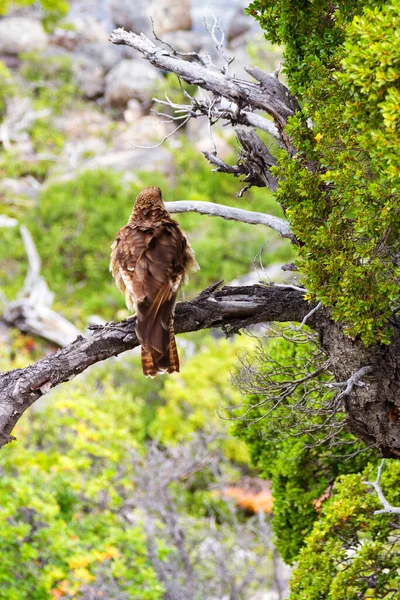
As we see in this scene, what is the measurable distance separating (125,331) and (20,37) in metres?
34.0

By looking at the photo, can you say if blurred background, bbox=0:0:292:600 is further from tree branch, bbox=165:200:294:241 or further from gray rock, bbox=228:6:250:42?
tree branch, bbox=165:200:294:241

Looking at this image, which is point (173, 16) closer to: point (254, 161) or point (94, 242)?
point (94, 242)

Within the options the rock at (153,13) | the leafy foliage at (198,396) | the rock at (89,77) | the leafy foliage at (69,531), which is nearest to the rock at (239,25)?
the rock at (153,13)

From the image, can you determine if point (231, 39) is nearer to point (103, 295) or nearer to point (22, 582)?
point (103, 295)

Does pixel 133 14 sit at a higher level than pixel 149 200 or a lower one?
higher

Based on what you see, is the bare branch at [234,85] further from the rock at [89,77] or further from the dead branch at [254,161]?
the rock at [89,77]

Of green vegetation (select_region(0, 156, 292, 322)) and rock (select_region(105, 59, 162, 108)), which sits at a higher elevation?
rock (select_region(105, 59, 162, 108))

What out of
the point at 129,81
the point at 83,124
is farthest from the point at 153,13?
the point at 83,124

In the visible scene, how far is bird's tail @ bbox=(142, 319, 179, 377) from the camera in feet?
14.6

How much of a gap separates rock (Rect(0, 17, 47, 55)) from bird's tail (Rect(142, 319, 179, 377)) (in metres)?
33.2

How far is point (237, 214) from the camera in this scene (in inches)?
202

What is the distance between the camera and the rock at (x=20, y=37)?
35.4 m

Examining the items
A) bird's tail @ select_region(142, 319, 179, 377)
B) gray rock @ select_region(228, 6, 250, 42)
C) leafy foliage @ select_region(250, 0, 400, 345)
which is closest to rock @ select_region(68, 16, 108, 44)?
gray rock @ select_region(228, 6, 250, 42)

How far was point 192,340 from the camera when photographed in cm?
1628
